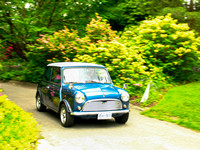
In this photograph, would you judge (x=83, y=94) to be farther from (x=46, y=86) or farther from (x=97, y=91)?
(x=46, y=86)

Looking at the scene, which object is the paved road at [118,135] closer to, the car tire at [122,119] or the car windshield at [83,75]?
the car tire at [122,119]

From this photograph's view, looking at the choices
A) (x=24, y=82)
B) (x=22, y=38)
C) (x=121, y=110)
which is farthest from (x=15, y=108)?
(x=22, y=38)

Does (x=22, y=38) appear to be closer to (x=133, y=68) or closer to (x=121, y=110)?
(x=133, y=68)

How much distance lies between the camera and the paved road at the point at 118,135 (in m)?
5.32

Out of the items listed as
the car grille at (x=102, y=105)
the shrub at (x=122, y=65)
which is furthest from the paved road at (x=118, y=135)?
the shrub at (x=122, y=65)

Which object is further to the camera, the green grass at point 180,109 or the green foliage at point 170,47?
the green foliage at point 170,47

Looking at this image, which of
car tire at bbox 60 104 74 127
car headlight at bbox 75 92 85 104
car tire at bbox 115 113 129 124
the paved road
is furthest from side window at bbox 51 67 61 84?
car tire at bbox 115 113 129 124

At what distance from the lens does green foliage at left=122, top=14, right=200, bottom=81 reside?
532 inches

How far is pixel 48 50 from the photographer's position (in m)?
15.6

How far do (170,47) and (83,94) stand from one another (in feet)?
28.7

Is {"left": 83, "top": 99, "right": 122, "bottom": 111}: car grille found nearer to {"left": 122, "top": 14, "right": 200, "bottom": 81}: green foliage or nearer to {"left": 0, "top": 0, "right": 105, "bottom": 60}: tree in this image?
{"left": 122, "top": 14, "right": 200, "bottom": 81}: green foliage

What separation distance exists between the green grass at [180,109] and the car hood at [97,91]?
2.15m

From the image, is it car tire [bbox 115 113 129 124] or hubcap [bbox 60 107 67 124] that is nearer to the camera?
hubcap [bbox 60 107 67 124]

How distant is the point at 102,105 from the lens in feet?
21.7
